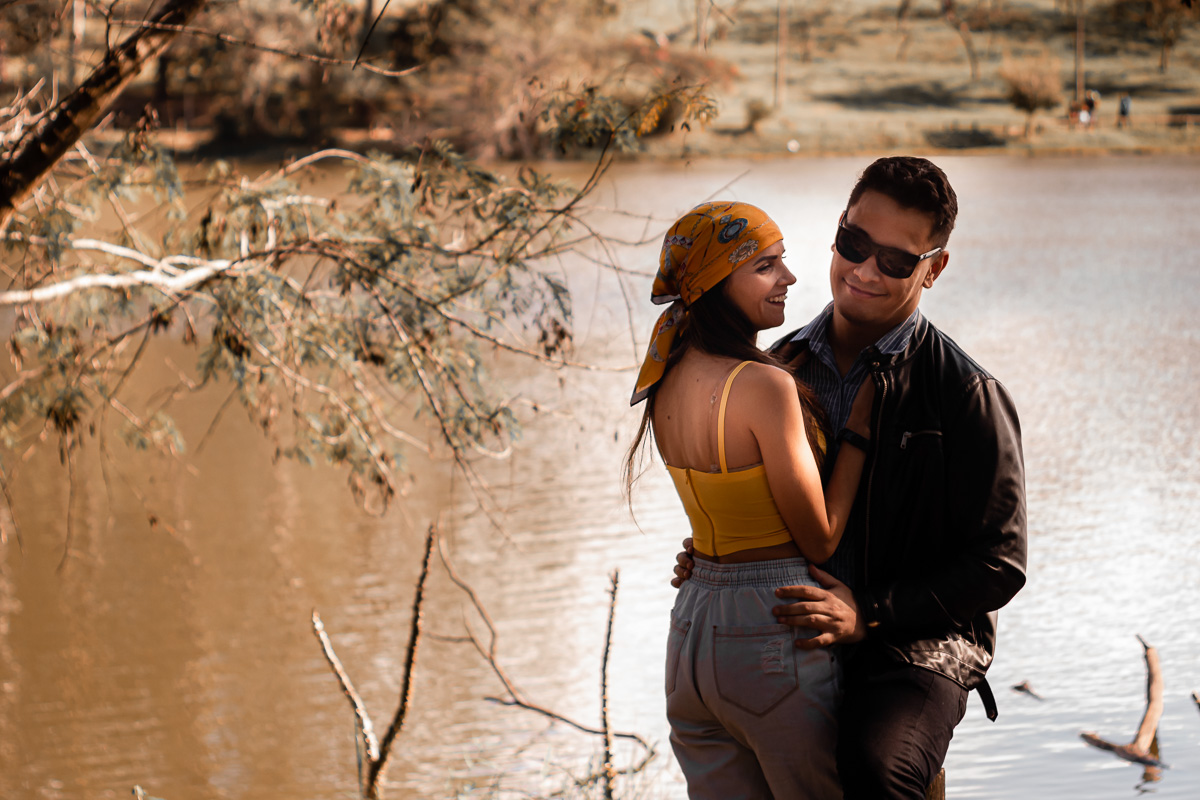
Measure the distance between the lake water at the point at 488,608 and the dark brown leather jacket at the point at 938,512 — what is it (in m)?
1.64

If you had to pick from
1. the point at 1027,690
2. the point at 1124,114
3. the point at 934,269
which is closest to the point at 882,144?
the point at 1124,114

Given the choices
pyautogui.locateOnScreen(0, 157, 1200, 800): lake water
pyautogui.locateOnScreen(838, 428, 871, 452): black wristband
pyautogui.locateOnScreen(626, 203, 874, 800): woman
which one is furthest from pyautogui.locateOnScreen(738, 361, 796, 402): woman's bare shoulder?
pyautogui.locateOnScreen(0, 157, 1200, 800): lake water

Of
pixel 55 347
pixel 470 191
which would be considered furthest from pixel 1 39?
pixel 470 191

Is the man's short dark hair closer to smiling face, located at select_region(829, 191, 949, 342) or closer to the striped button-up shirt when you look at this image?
smiling face, located at select_region(829, 191, 949, 342)

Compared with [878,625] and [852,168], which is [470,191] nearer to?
[878,625]

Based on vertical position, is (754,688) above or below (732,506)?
below

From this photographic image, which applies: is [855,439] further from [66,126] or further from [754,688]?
[66,126]

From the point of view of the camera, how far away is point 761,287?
5.25ft

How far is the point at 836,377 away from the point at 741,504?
0.29 m

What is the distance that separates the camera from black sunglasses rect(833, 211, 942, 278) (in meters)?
1.64

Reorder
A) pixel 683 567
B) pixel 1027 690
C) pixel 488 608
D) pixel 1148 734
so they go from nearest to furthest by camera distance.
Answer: pixel 683 567
pixel 1148 734
pixel 1027 690
pixel 488 608

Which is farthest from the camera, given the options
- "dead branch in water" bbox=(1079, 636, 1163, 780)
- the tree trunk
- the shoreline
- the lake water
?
the shoreline

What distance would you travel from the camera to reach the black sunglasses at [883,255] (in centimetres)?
164

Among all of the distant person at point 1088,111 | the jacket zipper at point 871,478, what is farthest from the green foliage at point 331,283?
the distant person at point 1088,111
